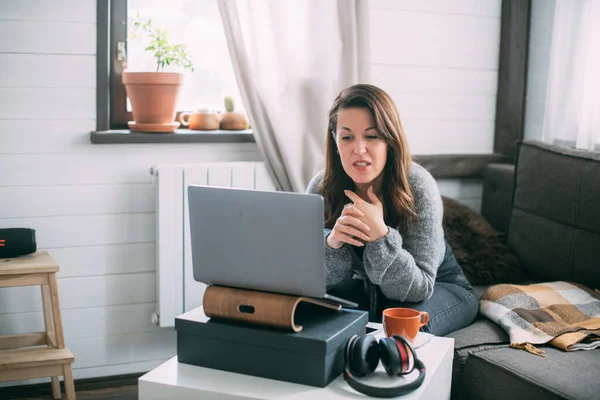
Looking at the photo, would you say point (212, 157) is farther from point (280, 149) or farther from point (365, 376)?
point (365, 376)

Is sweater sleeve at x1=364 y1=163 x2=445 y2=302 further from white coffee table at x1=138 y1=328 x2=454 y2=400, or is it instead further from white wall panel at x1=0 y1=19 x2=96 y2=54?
white wall panel at x1=0 y1=19 x2=96 y2=54

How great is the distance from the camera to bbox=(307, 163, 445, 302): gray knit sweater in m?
1.70

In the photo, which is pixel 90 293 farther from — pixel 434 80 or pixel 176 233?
pixel 434 80

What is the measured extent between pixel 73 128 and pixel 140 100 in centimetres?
25

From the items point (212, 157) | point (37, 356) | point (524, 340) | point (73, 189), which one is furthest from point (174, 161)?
point (524, 340)

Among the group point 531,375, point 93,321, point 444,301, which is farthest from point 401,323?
point 93,321

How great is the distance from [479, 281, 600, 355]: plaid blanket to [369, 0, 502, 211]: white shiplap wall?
3.15ft

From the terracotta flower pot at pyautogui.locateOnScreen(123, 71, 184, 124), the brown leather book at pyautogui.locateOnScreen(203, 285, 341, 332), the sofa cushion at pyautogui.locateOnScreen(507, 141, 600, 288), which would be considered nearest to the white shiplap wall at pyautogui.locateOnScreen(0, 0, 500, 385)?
the terracotta flower pot at pyautogui.locateOnScreen(123, 71, 184, 124)

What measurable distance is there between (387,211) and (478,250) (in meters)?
0.67

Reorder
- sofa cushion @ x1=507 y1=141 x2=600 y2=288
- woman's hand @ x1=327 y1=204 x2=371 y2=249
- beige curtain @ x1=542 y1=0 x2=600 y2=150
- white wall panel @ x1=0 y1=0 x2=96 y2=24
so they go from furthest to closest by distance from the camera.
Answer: beige curtain @ x1=542 y1=0 x2=600 y2=150, white wall panel @ x1=0 y1=0 x2=96 y2=24, sofa cushion @ x1=507 y1=141 x2=600 y2=288, woman's hand @ x1=327 y1=204 x2=371 y2=249

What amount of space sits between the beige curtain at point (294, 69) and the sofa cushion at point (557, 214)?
0.72 m

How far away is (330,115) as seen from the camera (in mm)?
1986

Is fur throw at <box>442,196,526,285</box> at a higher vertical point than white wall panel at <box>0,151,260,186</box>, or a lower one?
lower

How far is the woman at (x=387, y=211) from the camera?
5.93 feet
